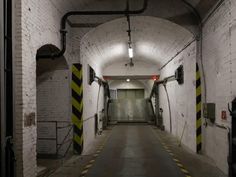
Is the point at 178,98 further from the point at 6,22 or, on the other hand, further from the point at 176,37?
the point at 6,22

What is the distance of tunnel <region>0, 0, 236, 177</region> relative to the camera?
430 cm

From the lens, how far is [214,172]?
5641 mm

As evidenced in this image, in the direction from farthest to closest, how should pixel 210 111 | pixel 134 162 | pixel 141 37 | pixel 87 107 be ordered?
1. pixel 141 37
2. pixel 87 107
3. pixel 134 162
4. pixel 210 111

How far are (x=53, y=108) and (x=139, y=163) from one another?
312 centimetres

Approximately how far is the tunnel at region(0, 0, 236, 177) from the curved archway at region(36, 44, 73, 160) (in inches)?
1.2

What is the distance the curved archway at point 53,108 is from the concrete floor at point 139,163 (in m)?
0.88

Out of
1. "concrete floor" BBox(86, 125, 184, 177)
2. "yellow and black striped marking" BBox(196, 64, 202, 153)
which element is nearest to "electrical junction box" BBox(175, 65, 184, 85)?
"yellow and black striped marking" BBox(196, 64, 202, 153)

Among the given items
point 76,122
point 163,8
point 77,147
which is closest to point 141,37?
point 163,8

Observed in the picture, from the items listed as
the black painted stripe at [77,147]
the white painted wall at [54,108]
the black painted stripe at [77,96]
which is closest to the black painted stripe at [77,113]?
the white painted wall at [54,108]

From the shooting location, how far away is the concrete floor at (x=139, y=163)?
565 cm

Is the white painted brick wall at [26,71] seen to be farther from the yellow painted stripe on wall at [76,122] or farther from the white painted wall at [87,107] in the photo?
the white painted wall at [87,107]

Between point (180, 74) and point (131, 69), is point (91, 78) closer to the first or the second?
point (180, 74)

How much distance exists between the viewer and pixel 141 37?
421 inches

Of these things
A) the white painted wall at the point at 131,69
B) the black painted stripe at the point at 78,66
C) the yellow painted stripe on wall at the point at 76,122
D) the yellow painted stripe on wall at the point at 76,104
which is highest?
the white painted wall at the point at 131,69
